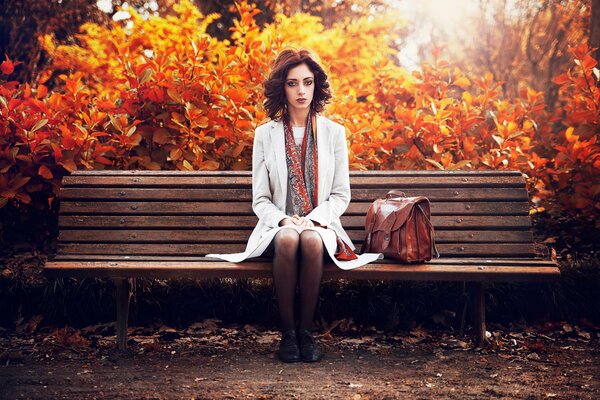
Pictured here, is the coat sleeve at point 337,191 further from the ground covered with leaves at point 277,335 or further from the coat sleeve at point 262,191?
the ground covered with leaves at point 277,335

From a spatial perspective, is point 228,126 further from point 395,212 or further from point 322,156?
point 395,212

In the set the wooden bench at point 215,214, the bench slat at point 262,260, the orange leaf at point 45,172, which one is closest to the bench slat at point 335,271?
the bench slat at point 262,260

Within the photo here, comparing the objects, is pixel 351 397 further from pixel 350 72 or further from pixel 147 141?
pixel 350 72

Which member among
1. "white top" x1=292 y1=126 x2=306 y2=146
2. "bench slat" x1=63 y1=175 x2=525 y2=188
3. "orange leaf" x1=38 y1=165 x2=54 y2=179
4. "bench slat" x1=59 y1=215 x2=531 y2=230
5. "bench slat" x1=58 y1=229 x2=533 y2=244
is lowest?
A: "bench slat" x1=58 y1=229 x2=533 y2=244

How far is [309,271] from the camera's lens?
3514 mm

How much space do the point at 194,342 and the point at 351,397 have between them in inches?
51.4

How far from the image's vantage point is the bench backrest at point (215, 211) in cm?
401

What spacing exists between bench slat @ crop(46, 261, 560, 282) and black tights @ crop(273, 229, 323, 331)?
9 centimetres

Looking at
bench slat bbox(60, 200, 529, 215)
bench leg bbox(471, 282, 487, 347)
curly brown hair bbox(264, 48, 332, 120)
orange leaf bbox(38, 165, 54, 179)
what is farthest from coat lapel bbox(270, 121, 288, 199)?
orange leaf bbox(38, 165, 54, 179)

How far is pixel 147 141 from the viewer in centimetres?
470

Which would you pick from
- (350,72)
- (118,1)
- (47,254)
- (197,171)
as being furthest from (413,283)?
(118,1)

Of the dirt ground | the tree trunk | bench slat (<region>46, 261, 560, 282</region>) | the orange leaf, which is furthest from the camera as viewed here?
the tree trunk

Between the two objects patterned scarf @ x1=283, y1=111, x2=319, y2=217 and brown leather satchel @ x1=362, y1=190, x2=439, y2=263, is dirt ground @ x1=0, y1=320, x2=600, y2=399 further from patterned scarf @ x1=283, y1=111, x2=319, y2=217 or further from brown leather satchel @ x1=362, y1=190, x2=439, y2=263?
patterned scarf @ x1=283, y1=111, x2=319, y2=217

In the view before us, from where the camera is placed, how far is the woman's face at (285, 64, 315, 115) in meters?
3.91
